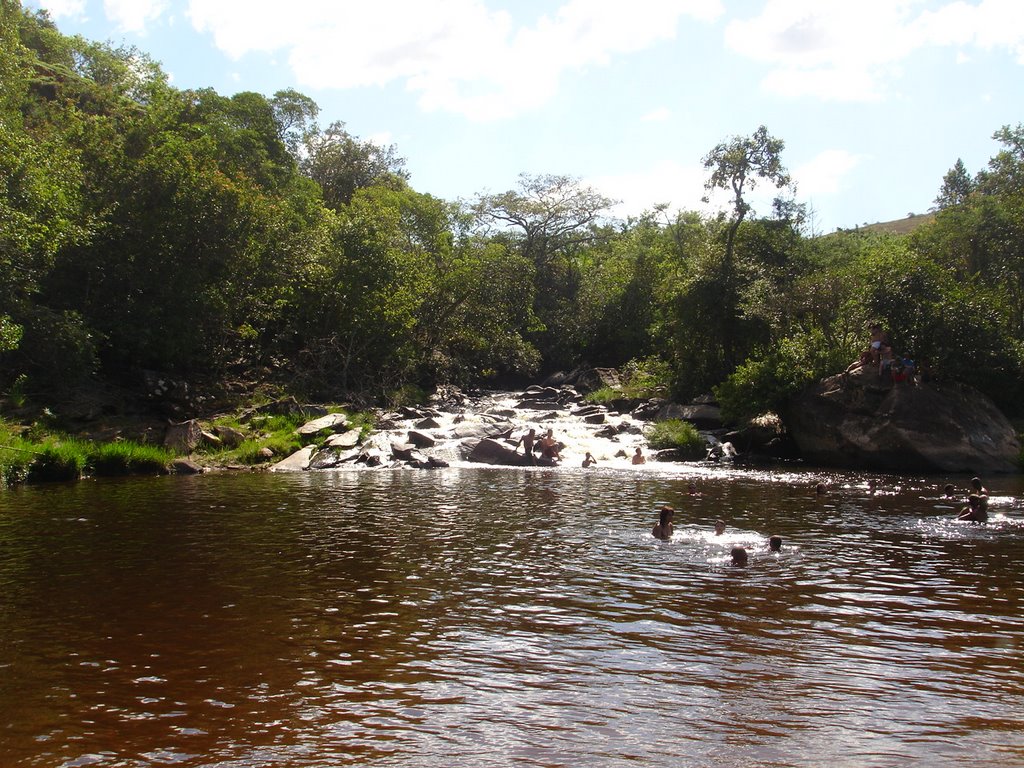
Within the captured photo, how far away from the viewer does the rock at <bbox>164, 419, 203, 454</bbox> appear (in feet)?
102

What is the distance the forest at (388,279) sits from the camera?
Result: 30188 millimetres

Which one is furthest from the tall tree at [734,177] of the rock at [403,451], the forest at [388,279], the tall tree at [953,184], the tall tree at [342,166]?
the tall tree at [953,184]

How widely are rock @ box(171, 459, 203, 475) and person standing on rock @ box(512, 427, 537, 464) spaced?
12310 millimetres

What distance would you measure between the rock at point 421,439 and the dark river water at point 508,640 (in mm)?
14288

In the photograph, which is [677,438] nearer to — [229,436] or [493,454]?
[493,454]

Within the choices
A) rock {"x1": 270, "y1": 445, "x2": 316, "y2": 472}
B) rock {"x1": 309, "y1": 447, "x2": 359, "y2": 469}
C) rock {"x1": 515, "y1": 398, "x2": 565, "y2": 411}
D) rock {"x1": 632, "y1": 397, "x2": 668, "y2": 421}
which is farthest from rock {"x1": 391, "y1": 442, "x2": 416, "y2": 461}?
rock {"x1": 632, "y1": 397, "x2": 668, "y2": 421}

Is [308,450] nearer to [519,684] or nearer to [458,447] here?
[458,447]

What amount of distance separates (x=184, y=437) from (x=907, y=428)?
27.5 m

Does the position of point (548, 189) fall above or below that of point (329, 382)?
above

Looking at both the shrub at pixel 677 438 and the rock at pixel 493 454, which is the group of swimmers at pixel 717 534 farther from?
the shrub at pixel 677 438

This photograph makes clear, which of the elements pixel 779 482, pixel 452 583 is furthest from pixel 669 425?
pixel 452 583

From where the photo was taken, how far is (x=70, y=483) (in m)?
25.5

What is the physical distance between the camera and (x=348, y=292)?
40688 mm

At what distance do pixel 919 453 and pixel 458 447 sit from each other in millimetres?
17691
